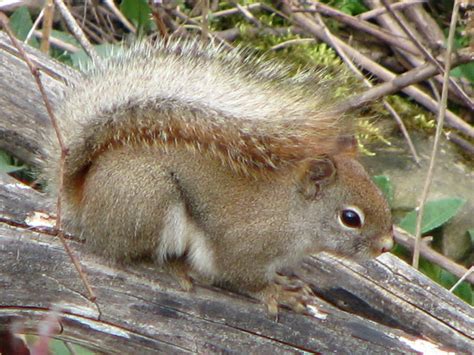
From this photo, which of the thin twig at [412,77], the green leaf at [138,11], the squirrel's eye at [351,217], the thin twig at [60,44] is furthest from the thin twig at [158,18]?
the squirrel's eye at [351,217]

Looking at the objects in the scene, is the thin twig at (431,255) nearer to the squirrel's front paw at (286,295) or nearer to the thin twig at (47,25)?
the squirrel's front paw at (286,295)

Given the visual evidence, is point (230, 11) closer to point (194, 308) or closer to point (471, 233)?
point (471, 233)

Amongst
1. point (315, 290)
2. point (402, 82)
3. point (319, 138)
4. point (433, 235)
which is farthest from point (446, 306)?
point (402, 82)

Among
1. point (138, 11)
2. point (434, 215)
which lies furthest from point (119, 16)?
point (434, 215)

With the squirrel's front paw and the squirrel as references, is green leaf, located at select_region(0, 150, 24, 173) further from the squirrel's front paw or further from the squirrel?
the squirrel's front paw

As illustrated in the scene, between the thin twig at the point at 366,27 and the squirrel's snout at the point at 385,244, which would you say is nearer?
the squirrel's snout at the point at 385,244

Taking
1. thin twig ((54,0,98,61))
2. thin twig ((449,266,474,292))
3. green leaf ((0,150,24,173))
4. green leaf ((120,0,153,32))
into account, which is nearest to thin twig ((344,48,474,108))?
thin twig ((449,266,474,292))
